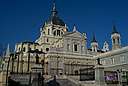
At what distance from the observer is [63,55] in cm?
5238

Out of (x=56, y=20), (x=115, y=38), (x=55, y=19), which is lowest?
(x=115, y=38)

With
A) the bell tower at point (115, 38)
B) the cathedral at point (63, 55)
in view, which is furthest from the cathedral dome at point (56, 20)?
the bell tower at point (115, 38)

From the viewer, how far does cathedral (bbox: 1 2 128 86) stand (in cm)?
4641

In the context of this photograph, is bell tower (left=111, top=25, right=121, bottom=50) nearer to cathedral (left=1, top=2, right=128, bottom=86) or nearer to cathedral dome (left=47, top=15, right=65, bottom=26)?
cathedral (left=1, top=2, right=128, bottom=86)

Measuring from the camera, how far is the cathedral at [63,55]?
152 feet

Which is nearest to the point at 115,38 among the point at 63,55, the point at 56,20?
the point at 63,55

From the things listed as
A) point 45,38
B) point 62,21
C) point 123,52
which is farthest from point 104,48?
point 123,52

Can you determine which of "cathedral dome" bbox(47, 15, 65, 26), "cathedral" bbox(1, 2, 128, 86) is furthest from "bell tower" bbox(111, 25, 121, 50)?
"cathedral dome" bbox(47, 15, 65, 26)

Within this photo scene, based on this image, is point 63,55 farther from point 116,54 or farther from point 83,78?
point 83,78

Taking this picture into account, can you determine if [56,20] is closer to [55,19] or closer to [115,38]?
[55,19]

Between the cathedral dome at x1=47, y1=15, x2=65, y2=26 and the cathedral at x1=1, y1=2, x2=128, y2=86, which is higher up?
the cathedral dome at x1=47, y1=15, x2=65, y2=26

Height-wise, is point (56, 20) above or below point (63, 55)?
above

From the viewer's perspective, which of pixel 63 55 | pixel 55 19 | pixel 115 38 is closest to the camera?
pixel 63 55

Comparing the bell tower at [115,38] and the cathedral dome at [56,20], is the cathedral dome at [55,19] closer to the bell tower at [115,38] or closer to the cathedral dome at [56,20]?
the cathedral dome at [56,20]
